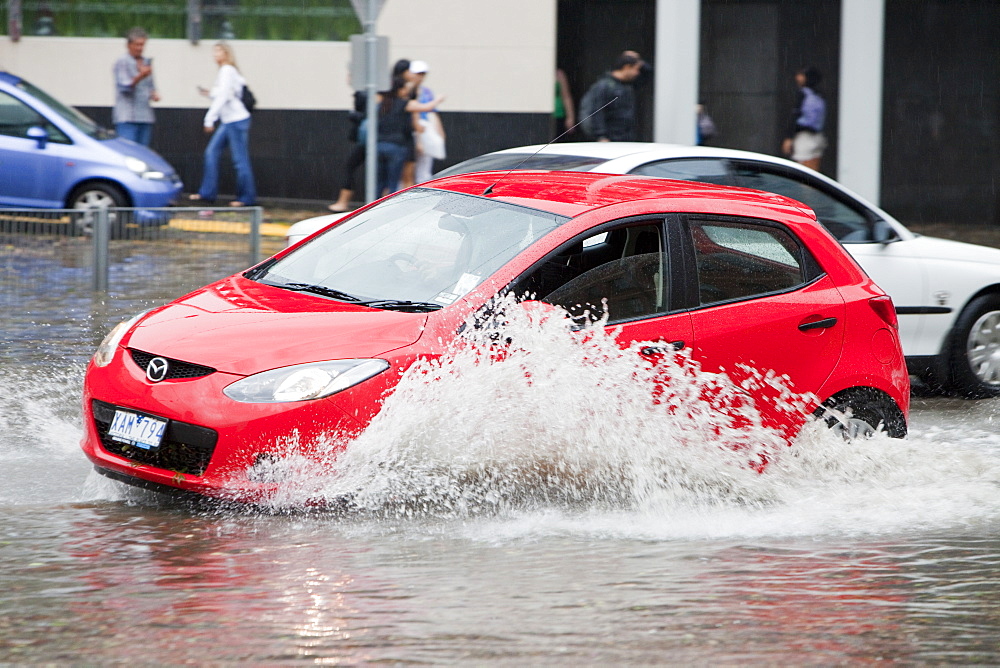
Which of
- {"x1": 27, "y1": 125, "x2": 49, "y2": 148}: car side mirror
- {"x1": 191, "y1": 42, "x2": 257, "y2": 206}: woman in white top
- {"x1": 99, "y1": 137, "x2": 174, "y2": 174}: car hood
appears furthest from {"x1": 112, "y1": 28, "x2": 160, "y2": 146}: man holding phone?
{"x1": 27, "y1": 125, "x2": 49, "y2": 148}: car side mirror

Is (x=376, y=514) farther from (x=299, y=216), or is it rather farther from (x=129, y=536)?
(x=299, y=216)

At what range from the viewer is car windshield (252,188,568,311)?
6.44 meters

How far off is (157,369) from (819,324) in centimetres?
291

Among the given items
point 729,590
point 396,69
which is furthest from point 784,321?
point 396,69

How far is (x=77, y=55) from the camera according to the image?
20.9 metres

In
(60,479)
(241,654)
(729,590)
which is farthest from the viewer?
(60,479)

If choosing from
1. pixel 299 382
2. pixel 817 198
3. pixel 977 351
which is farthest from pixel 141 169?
pixel 299 382

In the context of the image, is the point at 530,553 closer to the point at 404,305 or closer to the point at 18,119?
the point at 404,305

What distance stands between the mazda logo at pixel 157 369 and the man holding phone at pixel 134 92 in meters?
13.9

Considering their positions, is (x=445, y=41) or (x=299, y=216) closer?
(x=299, y=216)

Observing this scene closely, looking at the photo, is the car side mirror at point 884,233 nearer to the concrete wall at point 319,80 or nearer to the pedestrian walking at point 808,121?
the pedestrian walking at point 808,121

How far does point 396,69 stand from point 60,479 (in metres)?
10.8

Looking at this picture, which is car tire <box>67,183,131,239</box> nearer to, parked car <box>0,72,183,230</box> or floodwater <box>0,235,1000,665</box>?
parked car <box>0,72,183,230</box>

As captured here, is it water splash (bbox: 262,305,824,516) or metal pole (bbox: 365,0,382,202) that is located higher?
metal pole (bbox: 365,0,382,202)
